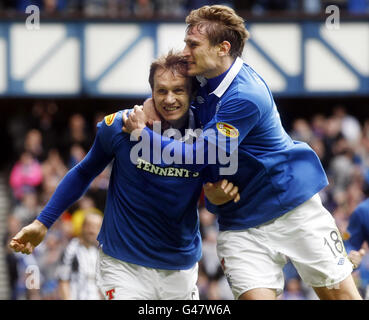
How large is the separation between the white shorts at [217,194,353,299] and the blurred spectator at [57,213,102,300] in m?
3.21

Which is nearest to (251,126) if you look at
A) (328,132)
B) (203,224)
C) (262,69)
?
(203,224)

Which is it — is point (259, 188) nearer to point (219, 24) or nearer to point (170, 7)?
point (219, 24)

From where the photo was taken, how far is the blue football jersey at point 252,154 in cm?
493

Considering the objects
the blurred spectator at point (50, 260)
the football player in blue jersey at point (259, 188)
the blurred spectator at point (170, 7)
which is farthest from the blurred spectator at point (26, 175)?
the football player in blue jersey at point (259, 188)

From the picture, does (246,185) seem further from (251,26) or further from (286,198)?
(251,26)

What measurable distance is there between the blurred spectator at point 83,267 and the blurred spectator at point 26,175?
4.39 m

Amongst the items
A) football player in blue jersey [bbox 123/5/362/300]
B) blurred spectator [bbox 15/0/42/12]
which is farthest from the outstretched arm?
blurred spectator [bbox 15/0/42/12]

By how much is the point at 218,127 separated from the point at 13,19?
34.3 ft

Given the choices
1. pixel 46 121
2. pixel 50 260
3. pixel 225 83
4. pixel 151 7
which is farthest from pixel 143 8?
pixel 225 83

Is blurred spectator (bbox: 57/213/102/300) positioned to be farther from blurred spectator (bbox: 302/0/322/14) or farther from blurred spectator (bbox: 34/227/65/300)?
blurred spectator (bbox: 302/0/322/14)

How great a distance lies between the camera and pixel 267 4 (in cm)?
1501

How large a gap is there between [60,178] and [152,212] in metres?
7.54

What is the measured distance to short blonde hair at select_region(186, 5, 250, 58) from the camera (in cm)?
516

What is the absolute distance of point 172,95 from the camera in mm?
5082
